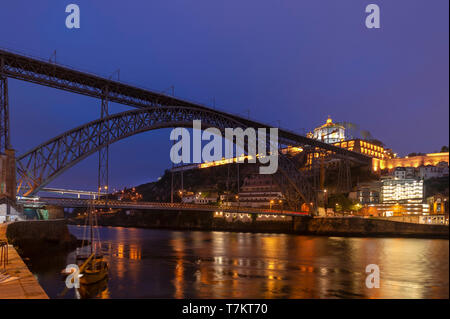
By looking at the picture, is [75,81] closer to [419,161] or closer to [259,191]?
[259,191]

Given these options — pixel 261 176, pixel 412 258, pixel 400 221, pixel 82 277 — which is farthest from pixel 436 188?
pixel 82 277

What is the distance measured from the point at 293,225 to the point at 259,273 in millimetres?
43677

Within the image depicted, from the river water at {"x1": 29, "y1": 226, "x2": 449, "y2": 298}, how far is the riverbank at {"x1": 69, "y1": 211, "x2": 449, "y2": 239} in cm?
1625

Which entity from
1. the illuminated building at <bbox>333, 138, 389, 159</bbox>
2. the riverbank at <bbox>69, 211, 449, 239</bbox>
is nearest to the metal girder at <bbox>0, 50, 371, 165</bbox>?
the riverbank at <bbox>69, 211, 449, 239</bbox>

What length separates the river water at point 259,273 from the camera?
2052 cm

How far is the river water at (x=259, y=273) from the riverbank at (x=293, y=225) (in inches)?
640

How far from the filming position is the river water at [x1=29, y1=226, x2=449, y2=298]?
2052 centimetres

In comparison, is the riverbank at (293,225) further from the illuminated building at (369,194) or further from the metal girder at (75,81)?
the metal girder at (75,81)

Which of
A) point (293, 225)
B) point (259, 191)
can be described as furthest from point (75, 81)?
point (259, 191)

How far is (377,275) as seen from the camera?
26781 millimetres

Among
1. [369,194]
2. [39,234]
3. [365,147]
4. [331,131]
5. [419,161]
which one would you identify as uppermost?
[331,131]

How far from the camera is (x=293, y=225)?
69125mm

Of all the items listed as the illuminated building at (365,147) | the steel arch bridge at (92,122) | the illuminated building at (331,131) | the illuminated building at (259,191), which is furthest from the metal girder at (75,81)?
the illuminated building at (331,131)
